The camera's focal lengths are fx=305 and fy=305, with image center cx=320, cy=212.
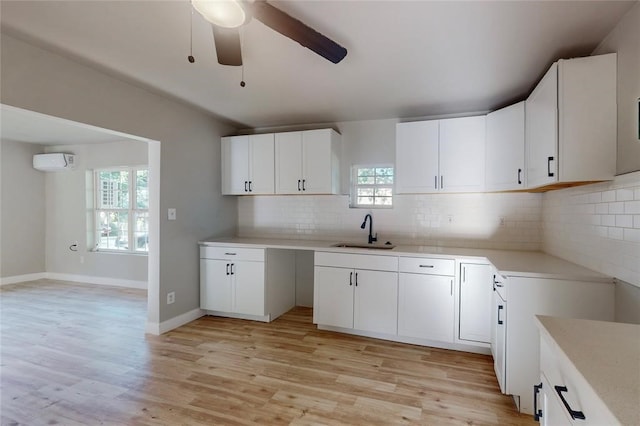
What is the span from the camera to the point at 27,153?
5.54 meters

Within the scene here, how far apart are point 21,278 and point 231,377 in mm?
5504

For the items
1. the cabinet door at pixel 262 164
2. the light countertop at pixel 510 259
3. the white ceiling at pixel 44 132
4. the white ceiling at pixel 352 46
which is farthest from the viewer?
the white ceiling at pixel 44 132

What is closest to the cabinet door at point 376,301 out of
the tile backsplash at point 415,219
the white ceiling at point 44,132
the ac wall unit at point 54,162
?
the tile backsplash at point 415,219

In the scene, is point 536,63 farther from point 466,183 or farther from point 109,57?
point 109,57

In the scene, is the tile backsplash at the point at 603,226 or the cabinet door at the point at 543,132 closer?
the tile backsplash at the point at 603,226

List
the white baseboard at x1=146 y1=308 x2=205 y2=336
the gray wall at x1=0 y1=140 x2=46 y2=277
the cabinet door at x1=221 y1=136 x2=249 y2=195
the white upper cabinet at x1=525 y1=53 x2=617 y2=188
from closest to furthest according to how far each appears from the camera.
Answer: the white upper cabinet at x1=525 y1=53 x2=617 y2=188
the white baseboard at x1=146 y1=308 x2=205 y2=336
the cabinet door at x1=221 y1=136 x2=249 y2=195
the gray wall at x1=0 y1=140 x2=46 y2=277

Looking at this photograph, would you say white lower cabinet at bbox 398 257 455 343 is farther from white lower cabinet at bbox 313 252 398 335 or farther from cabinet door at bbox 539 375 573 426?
cabinet door at bbox 539 375 573 426

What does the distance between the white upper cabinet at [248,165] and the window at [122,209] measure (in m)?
1.97

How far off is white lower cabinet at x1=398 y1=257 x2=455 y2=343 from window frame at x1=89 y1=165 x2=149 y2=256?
4.19 m

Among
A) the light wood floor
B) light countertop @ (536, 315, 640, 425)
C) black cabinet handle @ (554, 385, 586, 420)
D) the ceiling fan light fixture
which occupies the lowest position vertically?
the light wood floor

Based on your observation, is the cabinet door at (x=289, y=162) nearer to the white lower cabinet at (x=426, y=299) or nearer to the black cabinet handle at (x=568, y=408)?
the white lower cabinet at (x=426, y=299)

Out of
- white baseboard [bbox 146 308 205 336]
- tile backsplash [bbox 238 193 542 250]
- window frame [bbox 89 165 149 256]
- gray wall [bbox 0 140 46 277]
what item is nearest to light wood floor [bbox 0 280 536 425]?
white baseboard [bbox 146 308 205 336]

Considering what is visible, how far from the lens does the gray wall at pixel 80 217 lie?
511cm

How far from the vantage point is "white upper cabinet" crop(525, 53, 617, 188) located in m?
1.81
